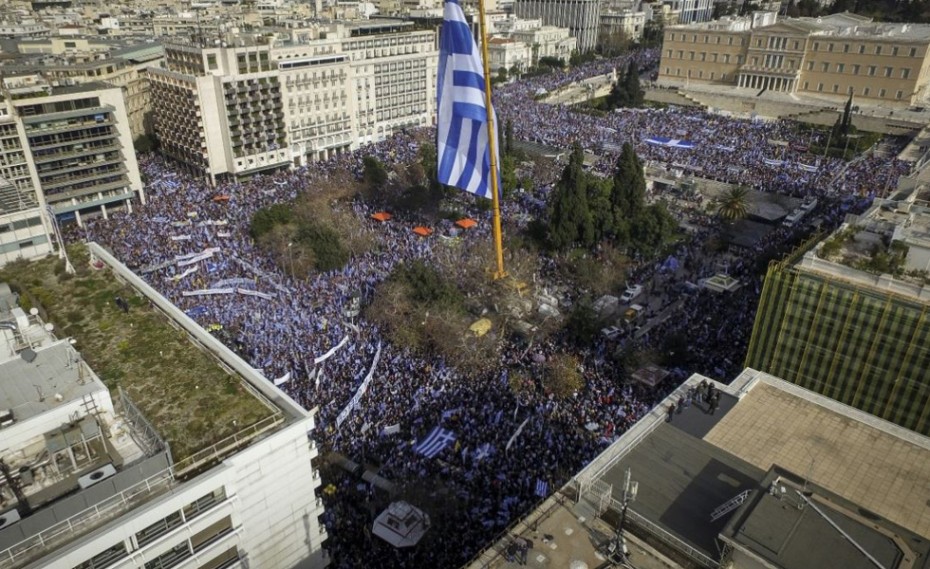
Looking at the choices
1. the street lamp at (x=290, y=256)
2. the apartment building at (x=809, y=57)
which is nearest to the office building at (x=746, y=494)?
the street lamp at (x=290, y=256)

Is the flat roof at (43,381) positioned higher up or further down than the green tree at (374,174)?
higher up

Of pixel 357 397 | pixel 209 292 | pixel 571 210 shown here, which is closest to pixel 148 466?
pixel 357 397

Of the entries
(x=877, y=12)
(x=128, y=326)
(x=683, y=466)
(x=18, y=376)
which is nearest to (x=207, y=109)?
(x=128, y=326)

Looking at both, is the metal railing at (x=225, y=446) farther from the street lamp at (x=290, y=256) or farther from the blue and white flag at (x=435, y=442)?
the street lamp at (x=290, y=256)

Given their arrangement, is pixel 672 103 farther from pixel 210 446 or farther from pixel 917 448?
pixel 210 446

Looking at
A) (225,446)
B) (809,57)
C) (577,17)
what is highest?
(577,17)

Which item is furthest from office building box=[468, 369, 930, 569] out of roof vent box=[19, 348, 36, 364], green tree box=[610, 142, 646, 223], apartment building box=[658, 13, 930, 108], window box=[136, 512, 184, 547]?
apartment building box=[658, 13, 930, 108]

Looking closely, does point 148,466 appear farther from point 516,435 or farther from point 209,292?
point 209,292
